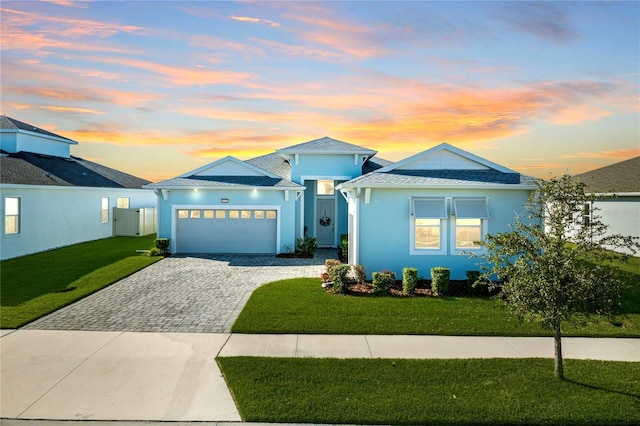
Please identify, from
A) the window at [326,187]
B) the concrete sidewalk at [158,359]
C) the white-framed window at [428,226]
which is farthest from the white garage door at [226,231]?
the concrete sidewalk at [158,359]

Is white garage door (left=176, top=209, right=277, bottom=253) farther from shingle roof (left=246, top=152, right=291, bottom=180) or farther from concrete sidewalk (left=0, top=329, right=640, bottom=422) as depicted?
concrete sidewalk (left=0, top=329, right=640, bottom=422)

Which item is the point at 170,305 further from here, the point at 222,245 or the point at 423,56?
the point at 423,56

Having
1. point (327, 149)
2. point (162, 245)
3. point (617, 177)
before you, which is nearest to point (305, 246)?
point (327, 149)

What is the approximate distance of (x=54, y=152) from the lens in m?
28.8

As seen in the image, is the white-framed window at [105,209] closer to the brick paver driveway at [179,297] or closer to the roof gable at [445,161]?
the brick paver driveway at [179,297]

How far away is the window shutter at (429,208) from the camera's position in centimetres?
1384

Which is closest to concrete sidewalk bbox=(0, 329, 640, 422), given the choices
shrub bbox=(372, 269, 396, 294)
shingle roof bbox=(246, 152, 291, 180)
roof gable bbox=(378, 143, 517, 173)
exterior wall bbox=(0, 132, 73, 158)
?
shrub bbox=(372, 269, 396, 294)

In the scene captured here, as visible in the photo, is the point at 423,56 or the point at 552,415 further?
the point at 423,56

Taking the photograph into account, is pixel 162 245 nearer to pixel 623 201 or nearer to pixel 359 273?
pixel 359 273

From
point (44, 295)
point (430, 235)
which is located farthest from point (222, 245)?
point (430, 235)

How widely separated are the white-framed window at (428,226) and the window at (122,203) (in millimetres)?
23257

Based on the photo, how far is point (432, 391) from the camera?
6246 millimetres

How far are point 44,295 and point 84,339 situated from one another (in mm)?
4848

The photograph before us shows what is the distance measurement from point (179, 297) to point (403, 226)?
25.6 feet
